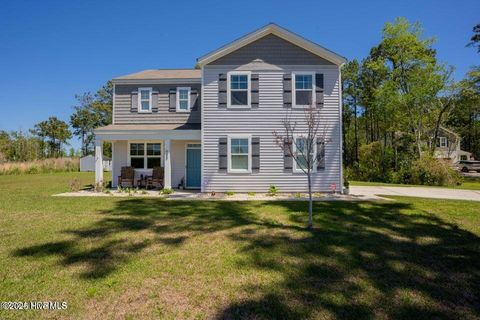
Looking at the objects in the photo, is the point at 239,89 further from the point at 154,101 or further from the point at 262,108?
the point at 154,101

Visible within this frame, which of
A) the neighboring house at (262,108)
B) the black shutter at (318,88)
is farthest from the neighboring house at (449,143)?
the black shutter at (318,88)

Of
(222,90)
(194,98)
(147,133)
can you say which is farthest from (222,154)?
(194,98)

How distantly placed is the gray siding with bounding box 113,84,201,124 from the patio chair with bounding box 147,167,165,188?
2765 millimetres

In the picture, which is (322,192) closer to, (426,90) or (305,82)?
(305,82)

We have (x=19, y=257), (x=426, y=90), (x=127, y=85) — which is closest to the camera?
(x=19, y=257)

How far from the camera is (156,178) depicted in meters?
14.1

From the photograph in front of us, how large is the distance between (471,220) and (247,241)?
20.9ft

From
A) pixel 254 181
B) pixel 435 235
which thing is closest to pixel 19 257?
pixel 435 235

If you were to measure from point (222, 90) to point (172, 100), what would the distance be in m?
3.89

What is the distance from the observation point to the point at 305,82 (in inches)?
495

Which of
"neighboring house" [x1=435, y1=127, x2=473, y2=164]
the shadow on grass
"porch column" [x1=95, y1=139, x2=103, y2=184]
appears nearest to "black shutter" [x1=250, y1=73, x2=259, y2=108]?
the shadow on grass

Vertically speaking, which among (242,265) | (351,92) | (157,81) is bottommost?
(242,265)

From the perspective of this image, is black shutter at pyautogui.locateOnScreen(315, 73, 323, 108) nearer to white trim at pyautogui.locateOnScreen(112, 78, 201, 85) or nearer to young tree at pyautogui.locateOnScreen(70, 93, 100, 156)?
white trim at pyautogui.locateOnScreen(112, 78, 201, 85)

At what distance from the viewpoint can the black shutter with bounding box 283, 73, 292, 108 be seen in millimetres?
12445
